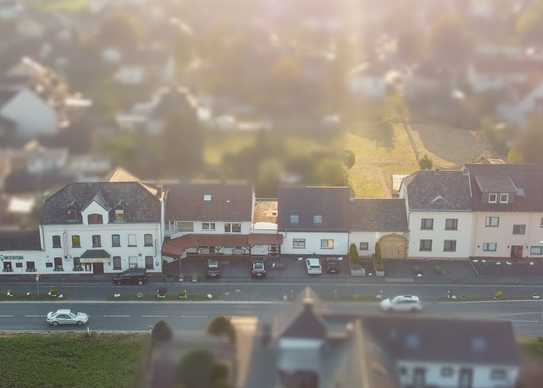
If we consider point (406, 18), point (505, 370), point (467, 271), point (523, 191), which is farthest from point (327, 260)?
point (406, 18)

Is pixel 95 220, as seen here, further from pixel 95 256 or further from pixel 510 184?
pixel 510 184

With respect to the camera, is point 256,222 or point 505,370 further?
point 256,222

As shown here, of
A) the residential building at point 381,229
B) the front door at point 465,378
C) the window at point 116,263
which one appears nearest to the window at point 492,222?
the residential building at point 381,229

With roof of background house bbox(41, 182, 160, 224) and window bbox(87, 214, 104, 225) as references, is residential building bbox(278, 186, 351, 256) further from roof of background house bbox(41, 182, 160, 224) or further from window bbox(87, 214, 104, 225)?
window bbox(87, 214, 104, 225)

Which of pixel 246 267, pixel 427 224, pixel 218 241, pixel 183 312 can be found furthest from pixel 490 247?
pixel 183 312

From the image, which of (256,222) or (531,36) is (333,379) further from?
(531,36)
